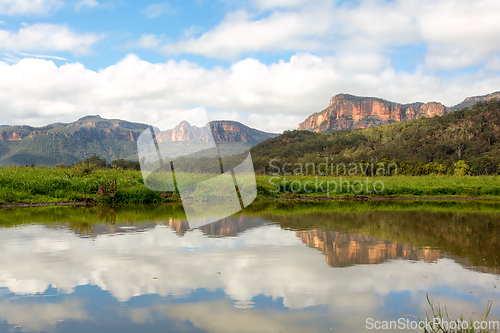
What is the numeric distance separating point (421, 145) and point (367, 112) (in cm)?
11156

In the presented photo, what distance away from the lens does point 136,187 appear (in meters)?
19.6

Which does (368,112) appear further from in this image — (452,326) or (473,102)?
(452,326)

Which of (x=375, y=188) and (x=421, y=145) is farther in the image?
Result: (x=421, y=145)

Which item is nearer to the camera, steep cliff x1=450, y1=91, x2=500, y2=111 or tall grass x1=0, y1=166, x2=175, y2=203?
tall grass x1=0, y1=166, x2=175, y2=203

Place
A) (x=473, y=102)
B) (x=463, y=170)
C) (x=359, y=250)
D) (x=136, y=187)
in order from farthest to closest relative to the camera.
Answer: (x=473, y=102) → (x=463, y=170) → (x=136, y=187) → (x=359, y=250)

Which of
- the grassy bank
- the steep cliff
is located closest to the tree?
the grassy bank

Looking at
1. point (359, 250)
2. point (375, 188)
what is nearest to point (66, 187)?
point (359, 250)

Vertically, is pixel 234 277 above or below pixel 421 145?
below

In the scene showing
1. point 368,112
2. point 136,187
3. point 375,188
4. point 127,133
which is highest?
point 368,112

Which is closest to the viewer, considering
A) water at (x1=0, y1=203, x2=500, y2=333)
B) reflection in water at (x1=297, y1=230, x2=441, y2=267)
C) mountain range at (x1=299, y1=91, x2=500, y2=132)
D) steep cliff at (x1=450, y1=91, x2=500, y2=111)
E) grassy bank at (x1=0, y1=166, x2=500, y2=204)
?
water at (x1=0, y1=203, x2=500, y2=333)

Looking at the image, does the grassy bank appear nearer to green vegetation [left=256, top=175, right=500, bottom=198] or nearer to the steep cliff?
green vegetation [left=256, top=175, right=500, bottom=198]

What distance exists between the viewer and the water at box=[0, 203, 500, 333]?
4.45 m

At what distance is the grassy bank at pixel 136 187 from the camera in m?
17.6

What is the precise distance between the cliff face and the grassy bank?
149m
